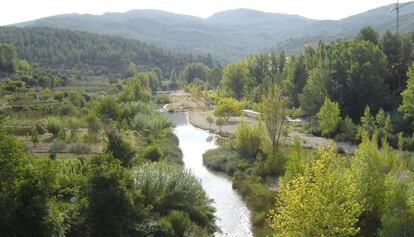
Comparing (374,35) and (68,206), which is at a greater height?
(374,35)

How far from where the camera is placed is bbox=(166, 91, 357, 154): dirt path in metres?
Result: 65.6

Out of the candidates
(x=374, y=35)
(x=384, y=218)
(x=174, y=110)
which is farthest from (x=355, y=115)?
(x=384, y=218)

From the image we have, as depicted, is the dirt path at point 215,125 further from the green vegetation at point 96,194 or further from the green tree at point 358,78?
the green vegetation at point 96,194

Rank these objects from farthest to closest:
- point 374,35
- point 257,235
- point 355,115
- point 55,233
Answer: point 374,35 < point 355,115 < point 257,235 < point 55,233

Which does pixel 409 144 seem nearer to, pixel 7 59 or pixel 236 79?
pixel 236 79

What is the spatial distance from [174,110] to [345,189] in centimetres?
9893

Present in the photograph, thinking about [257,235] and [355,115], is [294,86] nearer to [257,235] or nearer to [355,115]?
[355,115]

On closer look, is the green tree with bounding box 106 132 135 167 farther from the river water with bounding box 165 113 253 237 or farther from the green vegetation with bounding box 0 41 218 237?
the river water with bounding box 165 113 253 237

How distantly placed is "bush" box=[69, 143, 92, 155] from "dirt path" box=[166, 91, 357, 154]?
21520mm

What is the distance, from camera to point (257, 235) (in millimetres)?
33938

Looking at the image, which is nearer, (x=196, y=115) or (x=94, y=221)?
(x=94, y=221)

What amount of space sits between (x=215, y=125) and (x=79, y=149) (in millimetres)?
42823

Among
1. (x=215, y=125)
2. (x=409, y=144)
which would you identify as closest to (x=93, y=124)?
(x=215, y=125)

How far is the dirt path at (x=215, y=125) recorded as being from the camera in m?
65.6
